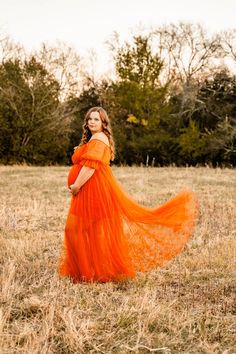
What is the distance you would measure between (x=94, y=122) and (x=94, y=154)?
1.32 feet

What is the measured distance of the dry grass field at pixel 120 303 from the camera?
3.36m

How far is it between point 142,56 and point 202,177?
827 inches

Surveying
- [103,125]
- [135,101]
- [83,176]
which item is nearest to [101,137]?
[103,125]

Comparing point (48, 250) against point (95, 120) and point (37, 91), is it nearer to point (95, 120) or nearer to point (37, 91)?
point (95, 120)

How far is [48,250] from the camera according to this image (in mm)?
6570

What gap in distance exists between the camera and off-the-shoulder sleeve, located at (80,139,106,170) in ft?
16.6

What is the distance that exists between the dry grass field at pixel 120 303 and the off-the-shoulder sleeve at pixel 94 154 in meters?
1.32

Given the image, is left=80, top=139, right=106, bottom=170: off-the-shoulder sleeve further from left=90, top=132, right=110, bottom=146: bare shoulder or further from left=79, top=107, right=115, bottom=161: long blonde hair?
left=79, top=107, right=115, bottom=161: long blonde hair

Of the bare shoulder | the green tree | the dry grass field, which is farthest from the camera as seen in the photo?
the green tree

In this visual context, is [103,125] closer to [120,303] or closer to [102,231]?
[102,231]

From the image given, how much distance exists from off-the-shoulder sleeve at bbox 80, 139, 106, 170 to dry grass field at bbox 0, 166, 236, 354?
4.34 ft

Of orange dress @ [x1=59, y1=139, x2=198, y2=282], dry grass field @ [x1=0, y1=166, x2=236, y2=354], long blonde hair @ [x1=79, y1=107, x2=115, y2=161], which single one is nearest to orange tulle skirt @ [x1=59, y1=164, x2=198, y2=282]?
orange dress @ [x1=59, y1=139, x2=198, y2=282]

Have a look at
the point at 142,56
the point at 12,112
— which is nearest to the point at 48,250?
the point at 12,112

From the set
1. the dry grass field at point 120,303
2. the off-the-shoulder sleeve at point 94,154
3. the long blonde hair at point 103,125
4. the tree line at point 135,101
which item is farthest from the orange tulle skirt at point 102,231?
the tree line at point 135,101
